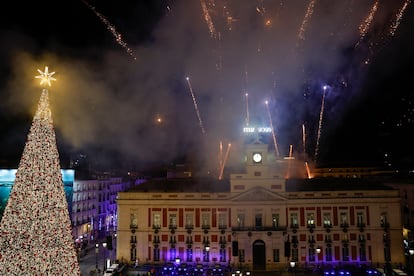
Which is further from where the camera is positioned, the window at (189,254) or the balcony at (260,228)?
the window at (189,254)

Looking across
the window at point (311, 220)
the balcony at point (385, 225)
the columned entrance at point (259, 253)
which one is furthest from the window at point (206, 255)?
the balcony at point (385, 225)

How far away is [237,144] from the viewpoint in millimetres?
69438

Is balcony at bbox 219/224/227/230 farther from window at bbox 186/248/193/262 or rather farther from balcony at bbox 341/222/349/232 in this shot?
balcony at bbox 341/222/349/232

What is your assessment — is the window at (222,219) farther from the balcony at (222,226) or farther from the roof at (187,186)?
the roof at (187,186)

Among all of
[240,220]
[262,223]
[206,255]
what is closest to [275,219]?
[262,223]

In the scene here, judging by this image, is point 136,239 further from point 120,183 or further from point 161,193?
point 120,183

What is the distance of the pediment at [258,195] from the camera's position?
1794 inches

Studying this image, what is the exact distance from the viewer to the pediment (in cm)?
4556

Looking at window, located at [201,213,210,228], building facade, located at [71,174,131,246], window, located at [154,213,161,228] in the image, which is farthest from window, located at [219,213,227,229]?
building facade, located at [71,174,131,246]

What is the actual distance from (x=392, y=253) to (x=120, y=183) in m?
52.0

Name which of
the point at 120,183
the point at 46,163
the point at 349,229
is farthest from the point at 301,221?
the point at 120,183

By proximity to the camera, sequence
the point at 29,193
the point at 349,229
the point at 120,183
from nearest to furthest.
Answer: the point at 29,193 < the point at 349,229 < the point at 120,183

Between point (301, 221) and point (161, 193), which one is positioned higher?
point (161, 193)

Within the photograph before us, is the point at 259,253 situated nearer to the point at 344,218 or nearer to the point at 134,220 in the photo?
the point at 344,218
